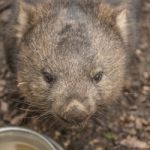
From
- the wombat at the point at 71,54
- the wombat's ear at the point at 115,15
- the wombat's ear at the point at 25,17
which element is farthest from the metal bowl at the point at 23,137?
the wombat's ear at the point at 115,15

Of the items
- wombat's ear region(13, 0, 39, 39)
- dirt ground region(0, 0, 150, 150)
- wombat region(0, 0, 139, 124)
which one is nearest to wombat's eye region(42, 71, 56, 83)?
wombat region(0, 0, 139, 124)

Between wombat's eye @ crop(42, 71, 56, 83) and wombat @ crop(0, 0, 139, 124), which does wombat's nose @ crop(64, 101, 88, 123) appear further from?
wombat's eye @ crop(42, 71, 56, 83)

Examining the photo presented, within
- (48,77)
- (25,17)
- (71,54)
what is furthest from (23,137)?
(25,17)

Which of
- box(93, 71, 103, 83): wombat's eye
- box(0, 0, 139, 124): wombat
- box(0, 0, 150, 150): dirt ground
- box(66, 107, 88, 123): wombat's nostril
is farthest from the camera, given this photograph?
box(0, 0, 150, 150): dirt ground

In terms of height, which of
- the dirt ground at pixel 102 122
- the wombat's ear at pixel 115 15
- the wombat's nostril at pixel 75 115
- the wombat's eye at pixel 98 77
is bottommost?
the dirt ground at pixel 102 122

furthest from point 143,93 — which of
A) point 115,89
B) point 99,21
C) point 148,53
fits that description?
point 99,21

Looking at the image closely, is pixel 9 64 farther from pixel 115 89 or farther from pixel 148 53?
pixel 148 53

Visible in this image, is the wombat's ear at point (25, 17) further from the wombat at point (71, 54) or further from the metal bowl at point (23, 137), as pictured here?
the metal bowl at point (23, 137)
